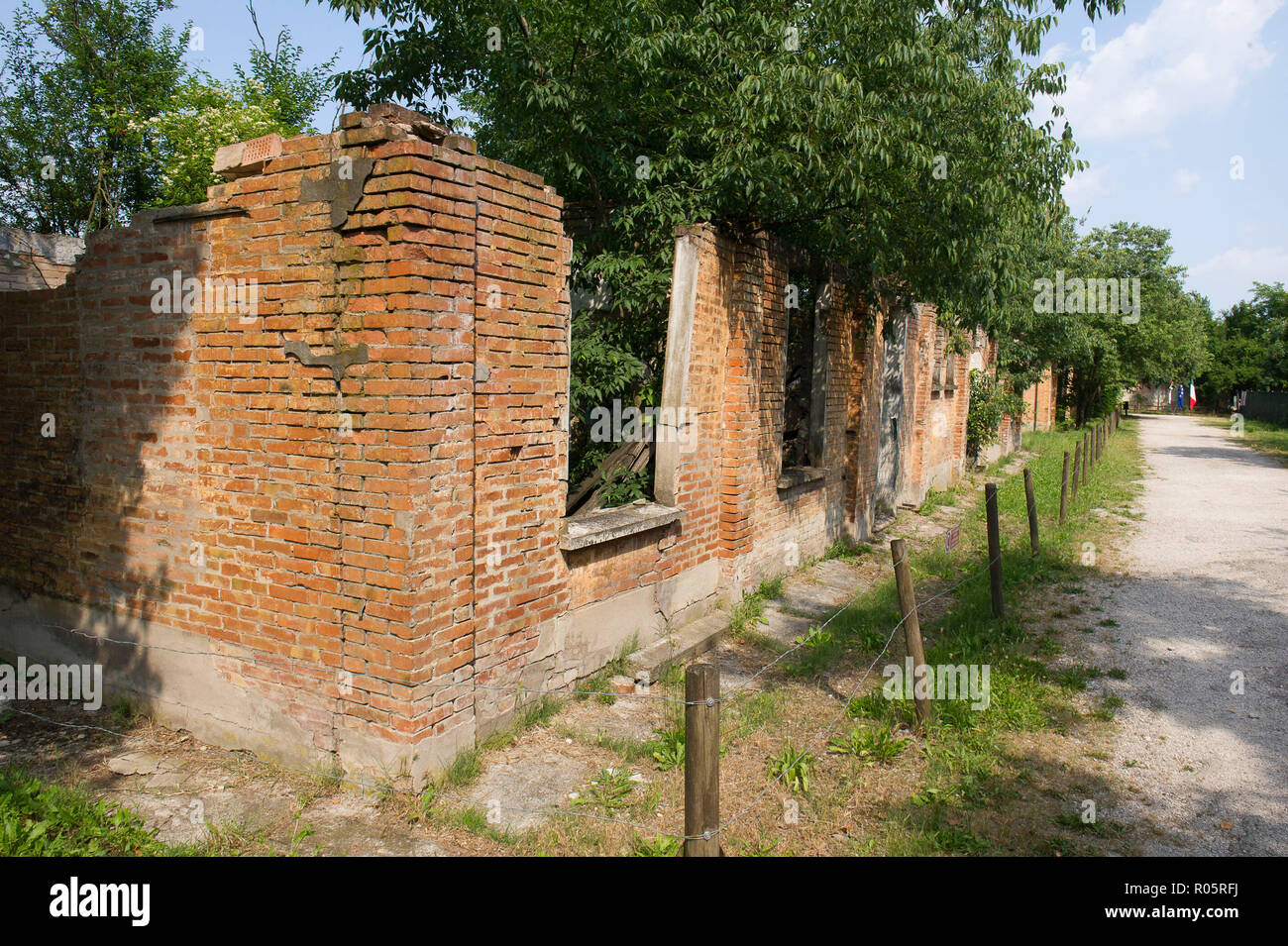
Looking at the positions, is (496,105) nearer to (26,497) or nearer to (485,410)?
(485,410)

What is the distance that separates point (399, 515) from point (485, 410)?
0.87 meters

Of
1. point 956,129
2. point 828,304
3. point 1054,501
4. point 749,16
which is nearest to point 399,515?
point 749,16

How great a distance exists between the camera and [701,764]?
9.72 ft

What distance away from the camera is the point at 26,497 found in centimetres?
602

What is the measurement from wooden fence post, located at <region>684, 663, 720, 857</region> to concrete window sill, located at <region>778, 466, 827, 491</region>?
5891 millimetres

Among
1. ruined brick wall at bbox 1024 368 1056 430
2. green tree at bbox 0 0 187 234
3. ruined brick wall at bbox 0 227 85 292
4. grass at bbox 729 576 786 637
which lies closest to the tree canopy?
green tree at bbox 0 0 187 234

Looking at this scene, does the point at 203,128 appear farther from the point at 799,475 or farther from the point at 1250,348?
the point at 1250,348

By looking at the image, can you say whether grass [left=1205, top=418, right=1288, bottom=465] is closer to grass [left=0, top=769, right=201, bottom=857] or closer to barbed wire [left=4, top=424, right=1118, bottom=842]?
barbed wire [left=4, top=424, right=1118, bottom=842]

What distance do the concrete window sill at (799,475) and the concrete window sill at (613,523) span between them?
2.31 m

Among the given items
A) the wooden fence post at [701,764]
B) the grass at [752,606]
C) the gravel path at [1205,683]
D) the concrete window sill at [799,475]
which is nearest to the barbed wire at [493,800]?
the wooden fence post at [701,764]

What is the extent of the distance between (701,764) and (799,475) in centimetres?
667

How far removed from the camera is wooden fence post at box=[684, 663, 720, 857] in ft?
9.59

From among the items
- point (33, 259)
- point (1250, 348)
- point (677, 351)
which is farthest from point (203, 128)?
point (1250, 348)

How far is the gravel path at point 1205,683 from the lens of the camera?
4.42 meters
